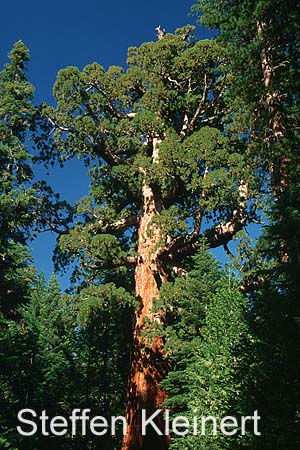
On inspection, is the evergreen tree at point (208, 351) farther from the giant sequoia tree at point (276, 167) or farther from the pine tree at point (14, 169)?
the pine tree at point (14, 169)

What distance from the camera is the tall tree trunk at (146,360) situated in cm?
1259

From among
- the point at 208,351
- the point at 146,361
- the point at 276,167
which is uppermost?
the point at 276,167

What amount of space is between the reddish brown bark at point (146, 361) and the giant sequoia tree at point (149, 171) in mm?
29

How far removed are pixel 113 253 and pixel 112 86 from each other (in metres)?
6.33

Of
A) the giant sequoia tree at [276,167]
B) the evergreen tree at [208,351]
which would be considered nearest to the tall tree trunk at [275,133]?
the giant sequoia tree at [276,167]

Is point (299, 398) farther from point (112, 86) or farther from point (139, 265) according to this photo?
point (112, 86)

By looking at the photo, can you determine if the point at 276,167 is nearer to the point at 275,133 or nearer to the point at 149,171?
the point at 275,133

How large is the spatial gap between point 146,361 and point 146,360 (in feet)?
0.09

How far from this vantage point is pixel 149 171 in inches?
570

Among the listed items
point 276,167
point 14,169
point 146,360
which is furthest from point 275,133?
point 14,169

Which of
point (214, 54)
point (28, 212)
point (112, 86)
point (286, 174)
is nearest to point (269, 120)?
point (286, 174)

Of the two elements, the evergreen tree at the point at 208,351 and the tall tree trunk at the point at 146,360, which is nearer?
the evergreen tree at the point at 208,351

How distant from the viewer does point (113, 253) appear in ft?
47.6

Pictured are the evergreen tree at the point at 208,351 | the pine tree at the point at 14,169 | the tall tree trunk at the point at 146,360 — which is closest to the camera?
the evergreen tree at the point at 208,351
